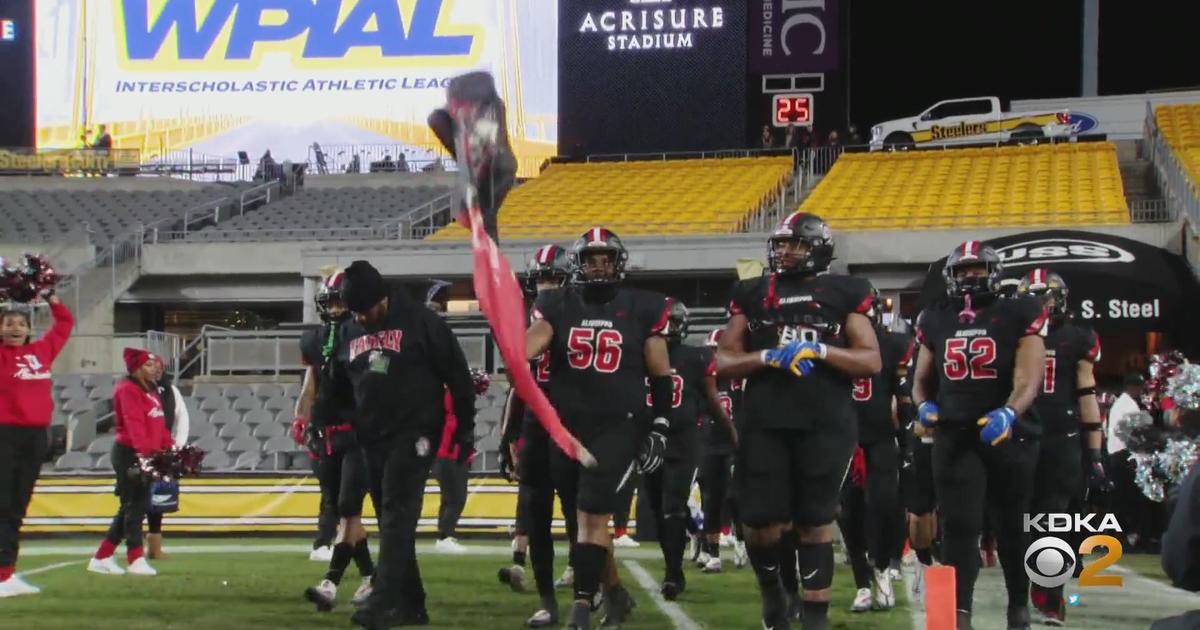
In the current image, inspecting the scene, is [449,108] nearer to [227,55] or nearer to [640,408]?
[640,408]

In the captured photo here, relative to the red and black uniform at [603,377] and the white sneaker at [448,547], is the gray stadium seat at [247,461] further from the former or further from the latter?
the red and black uniform at [603,377]

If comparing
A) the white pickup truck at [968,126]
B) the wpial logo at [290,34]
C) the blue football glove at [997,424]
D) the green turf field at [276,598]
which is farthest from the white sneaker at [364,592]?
the white pickup truck at [968,126]

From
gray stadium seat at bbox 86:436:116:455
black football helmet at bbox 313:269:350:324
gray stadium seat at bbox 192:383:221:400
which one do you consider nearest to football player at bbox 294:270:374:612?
black football helmet at bbox 313:269:350:324

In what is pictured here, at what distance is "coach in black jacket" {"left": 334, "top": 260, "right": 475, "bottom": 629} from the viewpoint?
26.1 feet

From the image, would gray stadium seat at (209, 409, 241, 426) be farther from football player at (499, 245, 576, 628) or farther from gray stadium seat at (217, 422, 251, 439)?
football player at (499, 245, 576, 628)

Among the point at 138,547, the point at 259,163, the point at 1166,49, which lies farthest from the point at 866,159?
the point at 138,547

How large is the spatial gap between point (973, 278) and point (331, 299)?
3886 millimetres

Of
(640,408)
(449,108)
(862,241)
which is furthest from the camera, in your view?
(862,241)

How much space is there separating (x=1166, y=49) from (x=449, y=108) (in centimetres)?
2769

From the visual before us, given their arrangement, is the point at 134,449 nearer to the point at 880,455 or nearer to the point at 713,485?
the point at 713,485

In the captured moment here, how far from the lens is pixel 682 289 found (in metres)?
23.6

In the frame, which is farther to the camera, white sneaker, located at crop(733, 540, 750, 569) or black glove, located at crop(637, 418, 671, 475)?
white sneaker, located at crop(733, 540, 750, 569)

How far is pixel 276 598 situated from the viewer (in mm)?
9648

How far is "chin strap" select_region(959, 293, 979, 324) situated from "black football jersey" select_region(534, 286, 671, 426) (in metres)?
1.50
